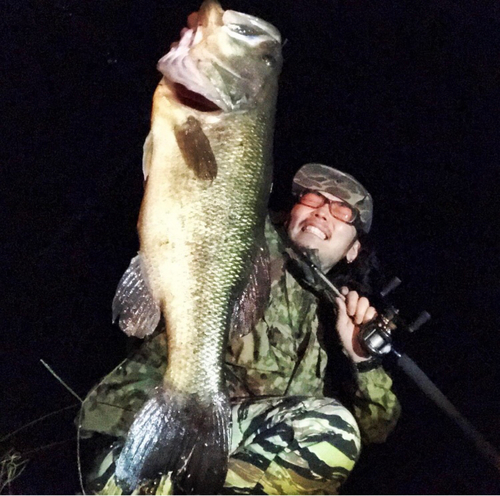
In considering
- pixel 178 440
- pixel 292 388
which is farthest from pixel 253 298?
pixel 292 388

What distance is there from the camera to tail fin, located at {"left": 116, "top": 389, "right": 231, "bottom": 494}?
4.85ft

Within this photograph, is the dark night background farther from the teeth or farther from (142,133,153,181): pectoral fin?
(142,133,153,181): pectoral fin

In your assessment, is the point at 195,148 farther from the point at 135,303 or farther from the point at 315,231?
the point at 315,231

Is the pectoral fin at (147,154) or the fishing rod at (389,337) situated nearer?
the pectoral fin at (147,154)

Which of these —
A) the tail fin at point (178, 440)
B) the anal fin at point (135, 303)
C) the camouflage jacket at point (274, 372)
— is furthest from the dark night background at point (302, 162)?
the anal fin at point (135, 303)

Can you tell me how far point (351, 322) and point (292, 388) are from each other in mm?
407

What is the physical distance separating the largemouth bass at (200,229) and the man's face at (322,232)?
3.83ft

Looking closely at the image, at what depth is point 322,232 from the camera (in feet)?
8.84

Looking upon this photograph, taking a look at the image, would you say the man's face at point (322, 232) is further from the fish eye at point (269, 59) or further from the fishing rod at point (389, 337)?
the fish eye at point (269, 59)

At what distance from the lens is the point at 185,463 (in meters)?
1.50

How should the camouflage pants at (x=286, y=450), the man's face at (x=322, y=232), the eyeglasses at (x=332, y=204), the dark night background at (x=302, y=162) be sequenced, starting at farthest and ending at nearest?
the dark night background at (x=302, y=162), the eyeglasses at (x=332, y=204), the man's face at (x=322, y=232), the camouflage pants at (x=286, y=450)

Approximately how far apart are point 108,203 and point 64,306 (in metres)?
0.74

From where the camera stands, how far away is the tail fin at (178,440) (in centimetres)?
148

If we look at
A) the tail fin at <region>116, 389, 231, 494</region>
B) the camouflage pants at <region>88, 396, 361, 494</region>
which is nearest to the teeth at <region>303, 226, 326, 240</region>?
the camouflage pants at <region>88, 396, 361, 494</region>
